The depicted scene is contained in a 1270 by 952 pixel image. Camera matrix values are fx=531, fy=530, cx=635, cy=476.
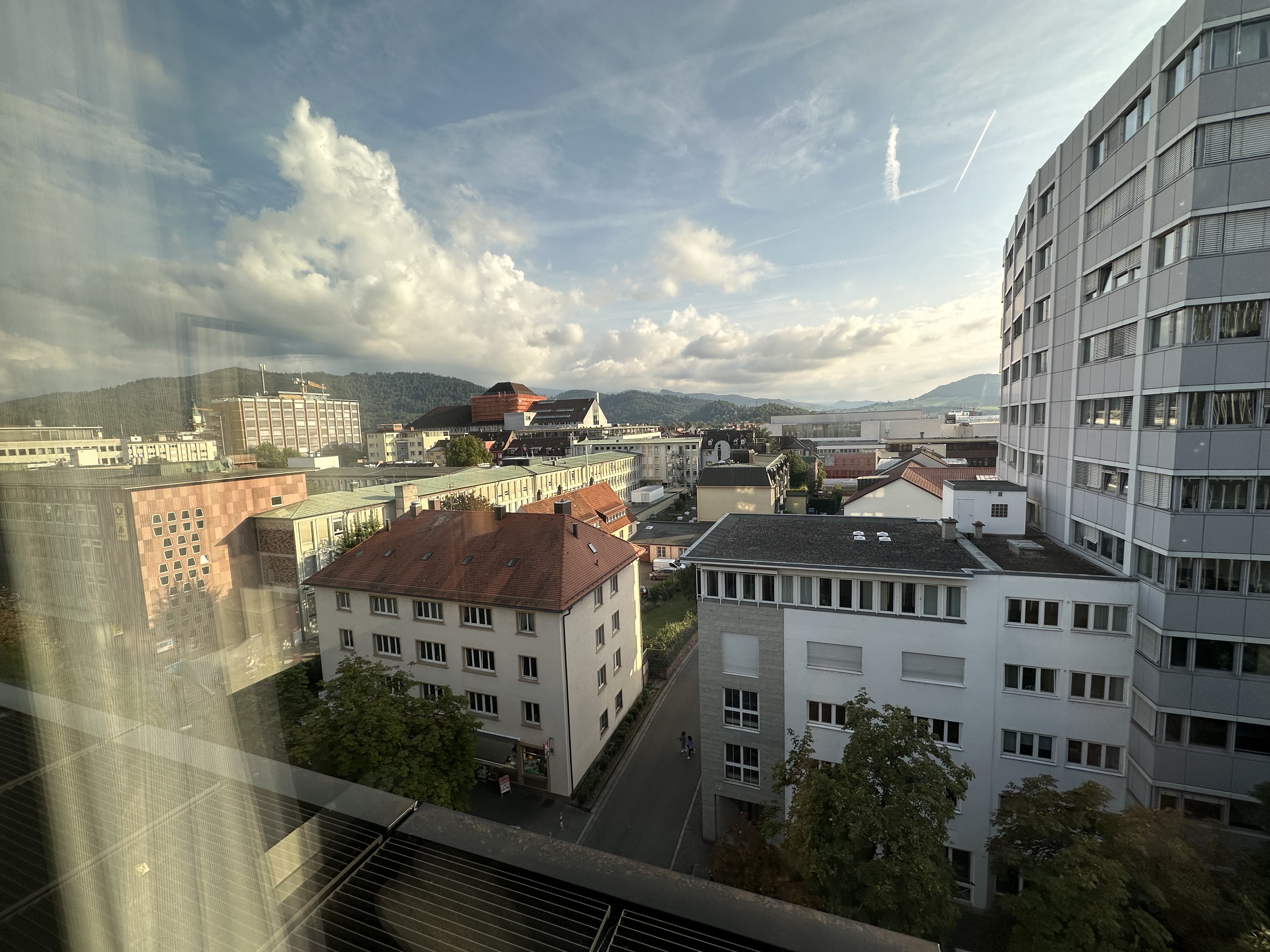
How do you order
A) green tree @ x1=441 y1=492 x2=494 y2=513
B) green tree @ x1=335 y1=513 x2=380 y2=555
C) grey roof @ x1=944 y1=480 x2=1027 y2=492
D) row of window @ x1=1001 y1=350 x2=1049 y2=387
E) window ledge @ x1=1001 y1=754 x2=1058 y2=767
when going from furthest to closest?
1. green tree @ x1=441 y1=492 x2=494 y2=513
2. green tree @ x1=335 y1=513 x2=380 y2=555
3. row of window @ x1=1001 y1=350 x2=1049 y2=387
4. grey roof @ x1=944 y1=480 x2=1027 y2=492
5. window ledge @ x1=1001 y1=754 x2=1058 y2=767

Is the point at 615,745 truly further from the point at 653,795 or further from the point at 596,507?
the point at 596,507

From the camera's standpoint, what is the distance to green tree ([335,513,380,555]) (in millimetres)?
16312

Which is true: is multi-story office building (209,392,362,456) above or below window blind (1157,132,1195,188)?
below

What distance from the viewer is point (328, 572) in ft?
38.6

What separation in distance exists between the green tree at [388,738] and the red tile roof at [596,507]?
40.2 feet

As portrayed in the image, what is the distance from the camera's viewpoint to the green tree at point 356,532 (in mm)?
16312

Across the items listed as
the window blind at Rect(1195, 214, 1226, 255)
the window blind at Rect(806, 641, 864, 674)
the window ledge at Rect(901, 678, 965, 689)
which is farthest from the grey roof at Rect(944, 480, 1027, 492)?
the window blind at Rect(1195, 214, 1226, 255)

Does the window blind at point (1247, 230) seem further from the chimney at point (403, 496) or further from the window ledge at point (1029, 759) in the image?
the chimney at point (403, 496)

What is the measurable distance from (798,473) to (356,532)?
33.9 meters

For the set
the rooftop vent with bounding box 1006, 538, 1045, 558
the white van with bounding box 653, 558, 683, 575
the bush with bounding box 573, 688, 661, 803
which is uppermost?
the rooftop vent with bounding box 1006, 538, 1045, 558

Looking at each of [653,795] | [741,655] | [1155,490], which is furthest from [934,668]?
[653,795]

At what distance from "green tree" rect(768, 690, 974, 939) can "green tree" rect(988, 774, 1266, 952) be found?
2.49ft

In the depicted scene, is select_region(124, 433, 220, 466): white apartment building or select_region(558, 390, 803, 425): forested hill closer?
select_region(124, 433, 220, 466): white apartment building

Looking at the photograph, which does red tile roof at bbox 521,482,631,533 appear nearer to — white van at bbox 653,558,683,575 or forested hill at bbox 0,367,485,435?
white van at bbox 653,558,683,575
